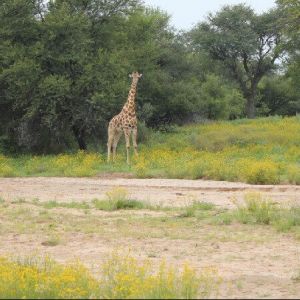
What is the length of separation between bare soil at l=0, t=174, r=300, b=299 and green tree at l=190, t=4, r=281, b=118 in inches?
1374

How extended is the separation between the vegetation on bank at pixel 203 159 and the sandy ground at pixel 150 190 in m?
0.71

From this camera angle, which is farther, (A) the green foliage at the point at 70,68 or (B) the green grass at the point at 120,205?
(A) the green foliage at the point at 70,68

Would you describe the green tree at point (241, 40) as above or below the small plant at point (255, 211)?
above

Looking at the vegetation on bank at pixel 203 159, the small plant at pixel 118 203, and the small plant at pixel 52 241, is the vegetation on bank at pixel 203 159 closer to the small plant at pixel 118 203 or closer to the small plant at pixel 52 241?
the small plant at pixel 118 203

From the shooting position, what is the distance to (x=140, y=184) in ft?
63.5

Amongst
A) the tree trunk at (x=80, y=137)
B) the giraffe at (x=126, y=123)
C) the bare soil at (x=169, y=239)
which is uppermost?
the giraffe at (x=126, y=123)

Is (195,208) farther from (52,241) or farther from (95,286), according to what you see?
(95,286)

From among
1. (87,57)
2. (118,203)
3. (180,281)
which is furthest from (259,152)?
(180,281)

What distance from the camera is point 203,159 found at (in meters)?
23.2

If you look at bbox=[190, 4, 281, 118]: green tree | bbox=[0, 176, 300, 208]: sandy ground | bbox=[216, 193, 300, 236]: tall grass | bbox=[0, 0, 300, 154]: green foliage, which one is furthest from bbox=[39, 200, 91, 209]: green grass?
bbox=[190, 4, 281, 118]: green tree

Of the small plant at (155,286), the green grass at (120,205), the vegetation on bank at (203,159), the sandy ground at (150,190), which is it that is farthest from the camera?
the vegetation on bank at (203,159)

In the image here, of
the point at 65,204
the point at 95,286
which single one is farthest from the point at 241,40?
the point at 95,286

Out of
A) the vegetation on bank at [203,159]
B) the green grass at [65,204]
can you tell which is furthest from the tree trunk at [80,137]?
the green grass at [65,204]

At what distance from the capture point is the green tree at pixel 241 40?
50938 millimetres
